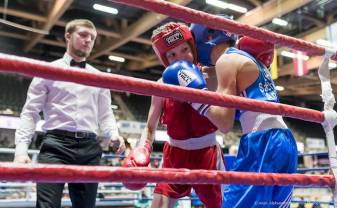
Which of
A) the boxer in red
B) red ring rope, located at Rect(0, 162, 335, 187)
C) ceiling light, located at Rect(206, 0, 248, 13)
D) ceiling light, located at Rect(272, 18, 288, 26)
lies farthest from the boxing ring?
ceiling light, located at Rect(272, 18, 288, 26)

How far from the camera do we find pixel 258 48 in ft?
4.42

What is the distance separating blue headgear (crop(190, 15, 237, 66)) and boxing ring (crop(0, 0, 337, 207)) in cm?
34

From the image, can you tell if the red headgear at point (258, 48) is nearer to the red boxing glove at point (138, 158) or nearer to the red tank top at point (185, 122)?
the red tank top at point (185, 122)

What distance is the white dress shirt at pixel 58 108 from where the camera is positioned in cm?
167

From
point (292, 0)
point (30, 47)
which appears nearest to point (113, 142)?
point (292, 0)

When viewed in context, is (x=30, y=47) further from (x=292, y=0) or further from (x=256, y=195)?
(x=256, y=195)

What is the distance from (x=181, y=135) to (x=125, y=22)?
17.9 ft

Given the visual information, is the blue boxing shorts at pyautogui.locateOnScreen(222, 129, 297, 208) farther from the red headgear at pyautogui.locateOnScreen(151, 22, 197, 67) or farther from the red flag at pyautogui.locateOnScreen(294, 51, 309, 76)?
the red flag at pyautogui.locateOnScreen(294, 51, 309, 76)

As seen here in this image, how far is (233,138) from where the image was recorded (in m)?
12.0

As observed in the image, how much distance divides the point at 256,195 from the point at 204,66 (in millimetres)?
760

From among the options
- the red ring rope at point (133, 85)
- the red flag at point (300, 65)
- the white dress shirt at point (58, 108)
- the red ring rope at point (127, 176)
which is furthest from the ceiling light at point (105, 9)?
the red ring rope at point (127, 176)

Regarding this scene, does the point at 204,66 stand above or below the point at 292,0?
below

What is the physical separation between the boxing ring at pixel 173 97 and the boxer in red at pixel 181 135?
→ 1.51ft

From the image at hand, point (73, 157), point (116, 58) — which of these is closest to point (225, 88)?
point (73, 157)
